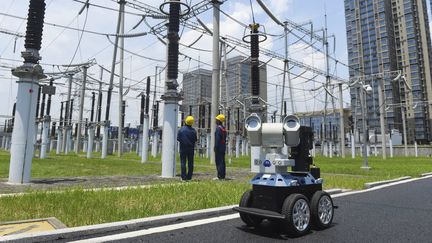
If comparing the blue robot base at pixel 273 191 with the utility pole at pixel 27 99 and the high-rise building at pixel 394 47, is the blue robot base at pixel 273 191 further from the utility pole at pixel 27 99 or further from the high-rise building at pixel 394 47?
the high-rise building at pixel 394 47

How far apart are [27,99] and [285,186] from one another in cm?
763

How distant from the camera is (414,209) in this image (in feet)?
20.9

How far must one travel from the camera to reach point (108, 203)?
571 centimetres

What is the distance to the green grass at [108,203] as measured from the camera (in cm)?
478

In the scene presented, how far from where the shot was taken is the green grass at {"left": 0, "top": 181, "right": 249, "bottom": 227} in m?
4.78

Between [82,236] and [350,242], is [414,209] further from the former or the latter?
[82,236]

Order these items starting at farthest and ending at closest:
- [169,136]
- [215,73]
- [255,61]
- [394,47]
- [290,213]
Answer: [394,47], [215,73], [255,61], [169,136], [290,213]

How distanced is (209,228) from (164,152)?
6753 mm

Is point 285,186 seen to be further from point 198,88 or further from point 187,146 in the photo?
point 198,88

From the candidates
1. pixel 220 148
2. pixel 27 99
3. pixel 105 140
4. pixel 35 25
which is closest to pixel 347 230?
pixel 220 148

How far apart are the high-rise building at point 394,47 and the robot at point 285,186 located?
71.0 m

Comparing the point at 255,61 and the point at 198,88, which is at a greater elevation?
the point at 198,88

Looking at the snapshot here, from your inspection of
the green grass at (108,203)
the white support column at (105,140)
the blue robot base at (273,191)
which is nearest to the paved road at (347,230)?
the blue robot base at (273,191)

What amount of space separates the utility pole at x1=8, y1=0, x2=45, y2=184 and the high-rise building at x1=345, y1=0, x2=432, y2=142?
232ft
